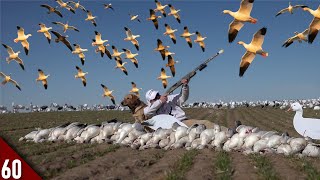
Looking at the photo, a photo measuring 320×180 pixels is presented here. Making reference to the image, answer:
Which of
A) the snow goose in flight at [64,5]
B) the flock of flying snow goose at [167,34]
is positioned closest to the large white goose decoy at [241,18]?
the flock of flying snow goose at [167,34]

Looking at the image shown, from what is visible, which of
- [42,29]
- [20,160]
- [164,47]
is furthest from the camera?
[42,29]

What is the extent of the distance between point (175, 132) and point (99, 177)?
5245mm

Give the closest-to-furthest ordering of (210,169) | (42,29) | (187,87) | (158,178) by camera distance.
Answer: (158,178) → (210,169) → (187,87) → (42,29)

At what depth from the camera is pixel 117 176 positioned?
9.39 meters

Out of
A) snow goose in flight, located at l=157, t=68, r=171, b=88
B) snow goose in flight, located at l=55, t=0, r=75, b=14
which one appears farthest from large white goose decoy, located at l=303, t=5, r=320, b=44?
snow goose in flight, located at l=55, t=0, r=75, b=14

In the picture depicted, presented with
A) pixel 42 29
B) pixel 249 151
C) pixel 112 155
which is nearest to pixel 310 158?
pixel 249 151

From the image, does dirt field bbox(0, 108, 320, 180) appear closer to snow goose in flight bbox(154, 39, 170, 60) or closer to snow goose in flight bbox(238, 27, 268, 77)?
snow goose in flight bbox(238, 27, 268, 77)

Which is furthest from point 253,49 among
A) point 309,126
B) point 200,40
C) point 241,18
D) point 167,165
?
point 200,40

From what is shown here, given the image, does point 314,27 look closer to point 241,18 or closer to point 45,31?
point 241,18

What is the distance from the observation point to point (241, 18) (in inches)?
499

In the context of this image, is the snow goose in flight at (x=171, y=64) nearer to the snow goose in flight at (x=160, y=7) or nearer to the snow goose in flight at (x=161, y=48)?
the snow goose in flight at (x=161, y=48)

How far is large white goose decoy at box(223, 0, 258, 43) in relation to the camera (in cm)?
1262

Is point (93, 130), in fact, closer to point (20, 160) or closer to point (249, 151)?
point (249, 151)

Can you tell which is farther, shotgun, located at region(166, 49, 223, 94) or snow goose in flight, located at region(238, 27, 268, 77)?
shotgun, located at region(166, 49, 223, 94)
